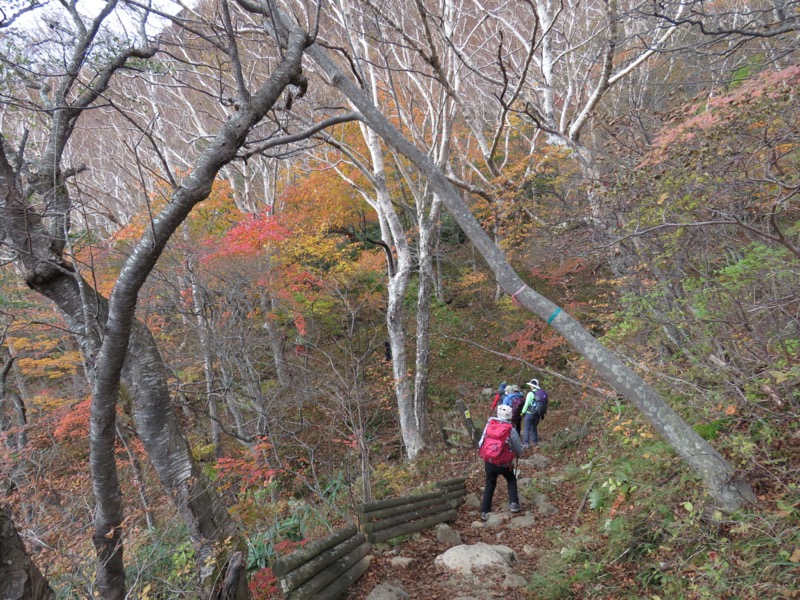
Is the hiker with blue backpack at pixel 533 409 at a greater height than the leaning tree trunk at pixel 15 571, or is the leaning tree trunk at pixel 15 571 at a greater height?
the leaning tree trunk at pixel 15 571

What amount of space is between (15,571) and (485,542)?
197 inches

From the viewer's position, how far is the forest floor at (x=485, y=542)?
418 cm

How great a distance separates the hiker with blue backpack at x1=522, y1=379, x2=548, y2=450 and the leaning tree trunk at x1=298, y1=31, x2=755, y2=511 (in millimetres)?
5174

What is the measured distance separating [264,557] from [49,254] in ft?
13.4

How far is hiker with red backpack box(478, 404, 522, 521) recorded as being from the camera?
565 centimetres

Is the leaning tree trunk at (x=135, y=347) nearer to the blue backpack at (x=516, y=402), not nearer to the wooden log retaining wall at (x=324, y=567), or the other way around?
the wooden log retaining wall at (x=324, y=567)

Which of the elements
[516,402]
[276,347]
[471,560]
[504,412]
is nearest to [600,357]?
[504,412]

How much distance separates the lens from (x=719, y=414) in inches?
155

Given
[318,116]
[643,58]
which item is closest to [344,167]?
[318,116]

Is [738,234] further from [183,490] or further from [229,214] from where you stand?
[229,214]

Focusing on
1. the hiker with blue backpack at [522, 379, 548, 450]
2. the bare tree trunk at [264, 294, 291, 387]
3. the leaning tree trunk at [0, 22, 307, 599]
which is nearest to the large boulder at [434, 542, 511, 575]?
the leaning tree trunk at [0, 22, 307, 599]

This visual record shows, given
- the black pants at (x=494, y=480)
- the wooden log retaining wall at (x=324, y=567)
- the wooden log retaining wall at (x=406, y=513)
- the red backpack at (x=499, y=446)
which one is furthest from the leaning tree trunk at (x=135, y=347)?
the black pants at (x=494, y=480)

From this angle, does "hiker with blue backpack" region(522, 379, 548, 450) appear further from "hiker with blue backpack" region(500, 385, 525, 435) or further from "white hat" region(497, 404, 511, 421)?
"white hat" region(497, 404, 511, 421)

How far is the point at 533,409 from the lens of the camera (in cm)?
865
